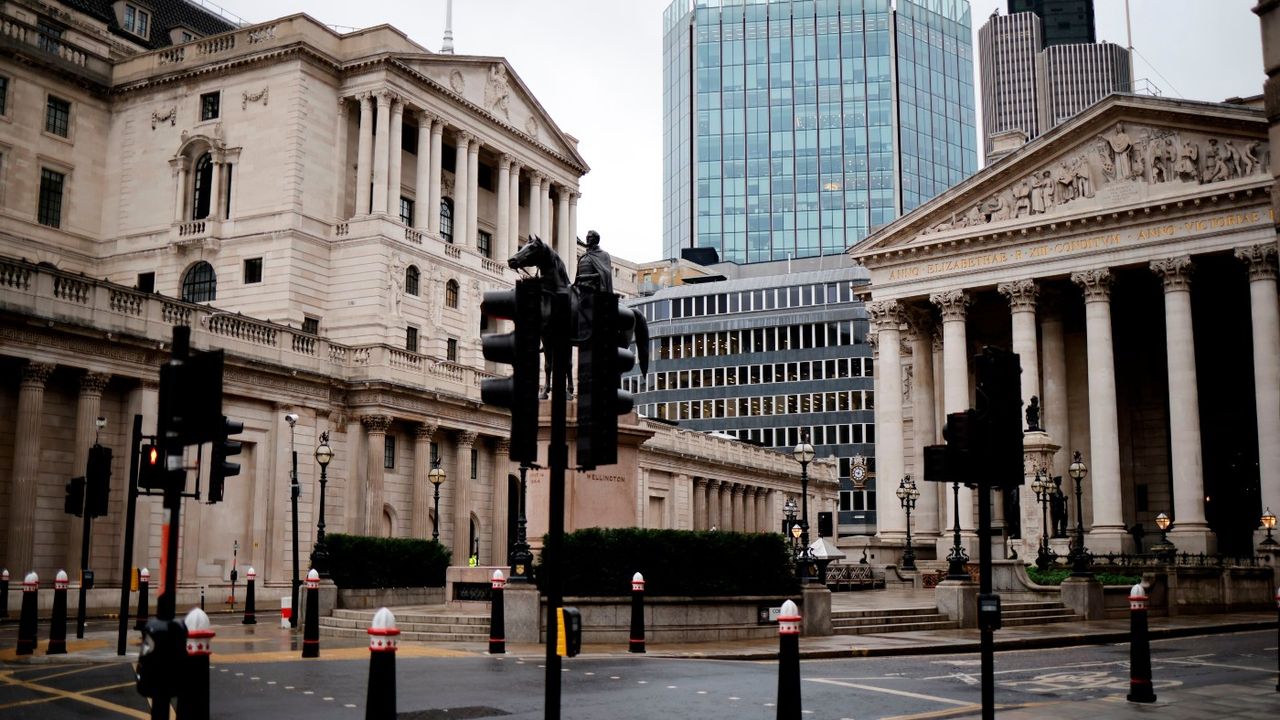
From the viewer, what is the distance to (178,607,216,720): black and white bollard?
30.8 ft

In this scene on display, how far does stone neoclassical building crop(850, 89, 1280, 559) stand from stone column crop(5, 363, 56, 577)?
3383 cm

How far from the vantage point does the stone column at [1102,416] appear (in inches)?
2125

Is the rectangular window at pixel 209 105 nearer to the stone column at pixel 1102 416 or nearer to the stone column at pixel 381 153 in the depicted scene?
the stone column at pixel 381 153

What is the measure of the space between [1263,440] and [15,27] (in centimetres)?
5991

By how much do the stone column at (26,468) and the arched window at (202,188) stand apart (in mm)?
24296

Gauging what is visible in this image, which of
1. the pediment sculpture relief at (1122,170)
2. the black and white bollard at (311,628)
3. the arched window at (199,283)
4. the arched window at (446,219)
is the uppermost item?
the arched window at (446,219)

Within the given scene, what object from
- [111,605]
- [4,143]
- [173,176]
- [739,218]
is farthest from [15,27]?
[739,218]

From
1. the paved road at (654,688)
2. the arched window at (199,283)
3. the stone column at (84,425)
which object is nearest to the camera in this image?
the paved road at (654,688)

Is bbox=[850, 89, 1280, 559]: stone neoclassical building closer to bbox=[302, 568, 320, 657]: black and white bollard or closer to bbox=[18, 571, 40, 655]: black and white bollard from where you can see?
bbox=[302, 568, 320, 657]: black and white bollard

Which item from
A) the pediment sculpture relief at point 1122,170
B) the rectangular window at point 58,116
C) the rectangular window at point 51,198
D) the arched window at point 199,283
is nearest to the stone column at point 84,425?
the arched window at point 199,283

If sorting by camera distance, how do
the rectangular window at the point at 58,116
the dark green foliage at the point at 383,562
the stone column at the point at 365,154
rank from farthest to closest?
the stone column at the point at 365,154, the rectangular window at the point at 58,116, the dark green foliage at the point at 383,562

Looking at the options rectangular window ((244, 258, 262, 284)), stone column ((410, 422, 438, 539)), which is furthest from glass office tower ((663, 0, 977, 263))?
stone column ((410, 422, 438, 539))

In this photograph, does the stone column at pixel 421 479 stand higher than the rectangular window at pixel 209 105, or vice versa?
the rectangular window at pixel 209 105

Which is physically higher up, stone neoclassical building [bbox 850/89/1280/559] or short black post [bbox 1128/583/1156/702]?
stone neoclassical building [bbox 850/89/1280/559]
